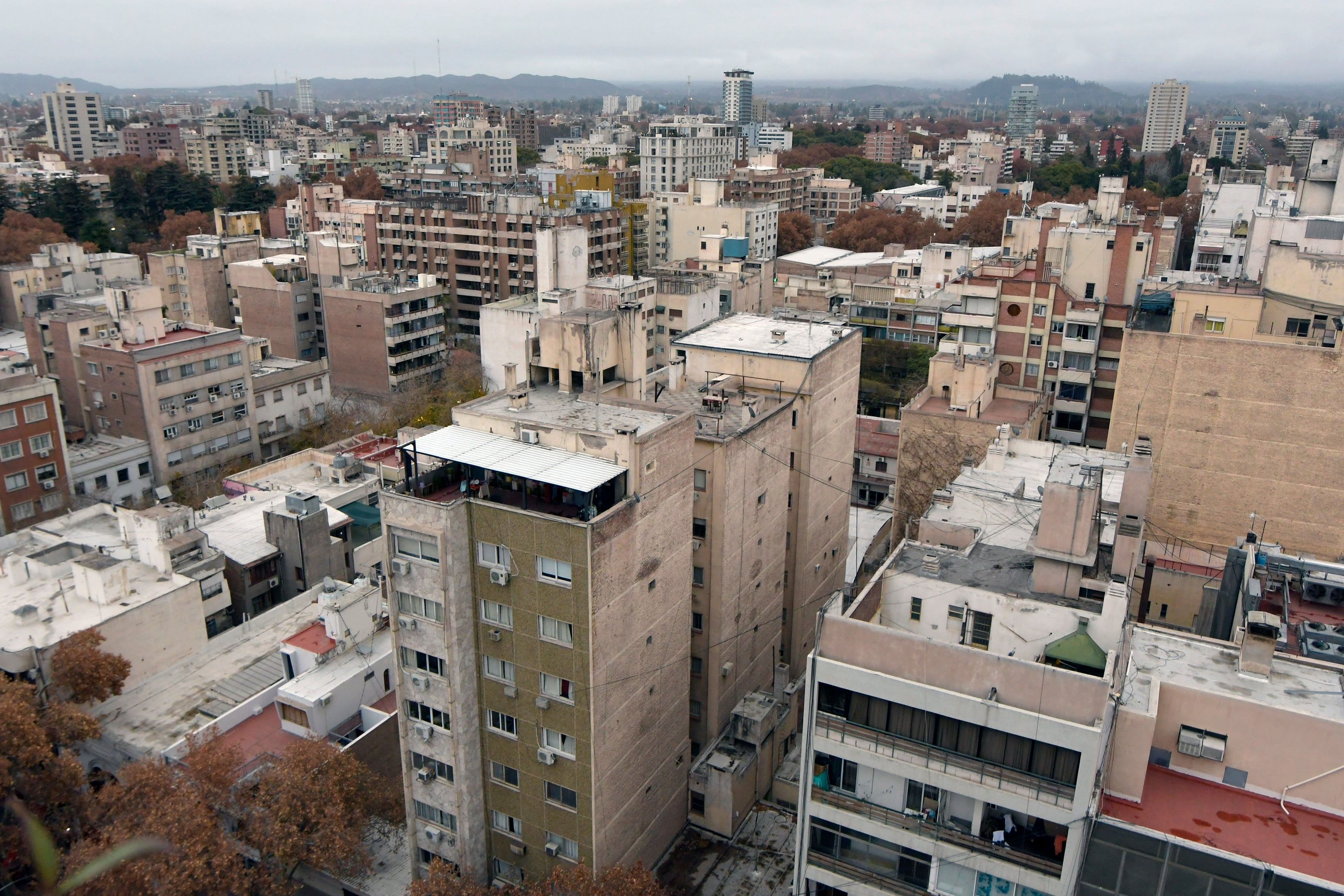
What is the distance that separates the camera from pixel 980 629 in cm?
2128

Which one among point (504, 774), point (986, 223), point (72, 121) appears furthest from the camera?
point (72, 121)

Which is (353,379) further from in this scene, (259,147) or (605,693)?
(259,147)

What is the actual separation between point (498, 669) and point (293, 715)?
818 centimetres

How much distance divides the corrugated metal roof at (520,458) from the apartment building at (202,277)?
183ft

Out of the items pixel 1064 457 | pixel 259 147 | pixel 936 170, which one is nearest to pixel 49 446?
pixel 1064 457

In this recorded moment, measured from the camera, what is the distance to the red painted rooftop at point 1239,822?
53.7ft

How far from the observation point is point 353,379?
64.1 meters

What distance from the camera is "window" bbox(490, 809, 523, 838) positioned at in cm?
2444

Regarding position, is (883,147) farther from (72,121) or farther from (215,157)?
(72,121)

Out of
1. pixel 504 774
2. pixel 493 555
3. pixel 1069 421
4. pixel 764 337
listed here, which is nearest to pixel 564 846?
pixel 504 774

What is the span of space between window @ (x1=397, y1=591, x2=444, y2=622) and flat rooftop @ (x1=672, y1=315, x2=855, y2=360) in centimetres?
1497

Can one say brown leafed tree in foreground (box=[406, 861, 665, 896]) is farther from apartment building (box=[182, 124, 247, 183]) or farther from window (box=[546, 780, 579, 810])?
apartment building (box=[182, 124, 247, 183])

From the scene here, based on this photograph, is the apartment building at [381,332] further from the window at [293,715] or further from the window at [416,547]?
the window at [416,547]

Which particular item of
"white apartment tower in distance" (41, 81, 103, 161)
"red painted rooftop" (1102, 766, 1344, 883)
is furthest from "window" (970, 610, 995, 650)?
"white apartment tower in distance" (41, 81, 103, 161)
